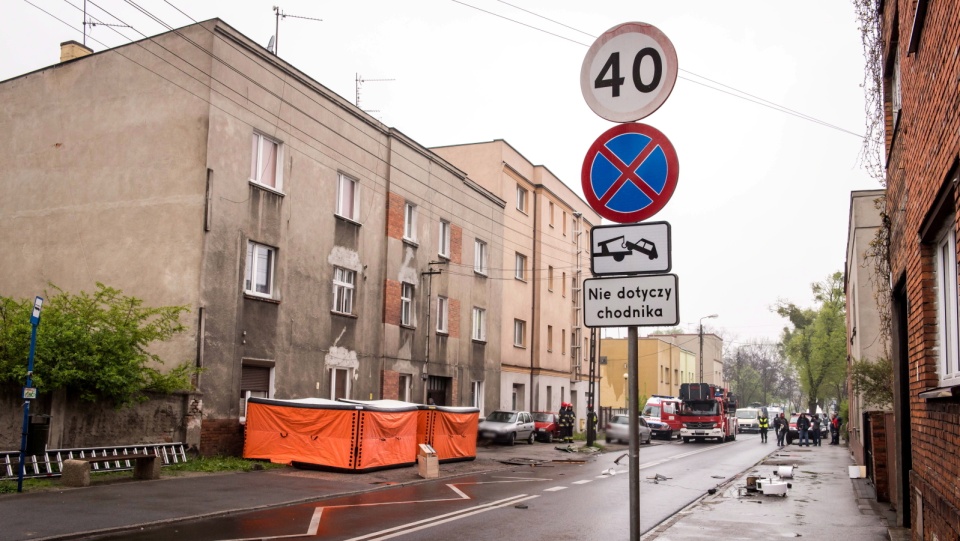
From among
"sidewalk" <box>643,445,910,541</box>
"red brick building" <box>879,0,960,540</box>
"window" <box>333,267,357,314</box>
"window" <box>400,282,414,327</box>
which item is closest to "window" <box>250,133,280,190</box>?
"window" <box>333,267,357,314</box>

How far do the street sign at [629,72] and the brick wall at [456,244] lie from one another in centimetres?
2717

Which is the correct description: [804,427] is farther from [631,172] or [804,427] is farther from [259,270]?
[631,172]

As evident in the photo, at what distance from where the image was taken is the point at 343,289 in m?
25.4

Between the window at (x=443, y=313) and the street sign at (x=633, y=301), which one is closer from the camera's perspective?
the street sign at (x=633, y=301)

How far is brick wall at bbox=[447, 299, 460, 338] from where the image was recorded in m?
32.5

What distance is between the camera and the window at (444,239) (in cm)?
3222

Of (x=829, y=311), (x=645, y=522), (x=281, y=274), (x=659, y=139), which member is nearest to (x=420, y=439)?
(x=281, y=274)

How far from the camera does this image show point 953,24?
17.5ft

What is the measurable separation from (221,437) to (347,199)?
9.02 metres

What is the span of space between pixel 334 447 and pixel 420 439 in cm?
370

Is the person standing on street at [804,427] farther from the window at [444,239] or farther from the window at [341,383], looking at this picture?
the window at [341,383]

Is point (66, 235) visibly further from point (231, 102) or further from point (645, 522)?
point (645, 522)

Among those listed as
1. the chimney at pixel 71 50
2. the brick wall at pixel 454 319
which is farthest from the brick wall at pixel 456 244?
the chimney at pixel 71 50

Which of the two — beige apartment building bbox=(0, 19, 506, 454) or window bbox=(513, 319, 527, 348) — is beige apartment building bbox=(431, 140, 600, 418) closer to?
window bbox=(513, 319, 527, 348)
